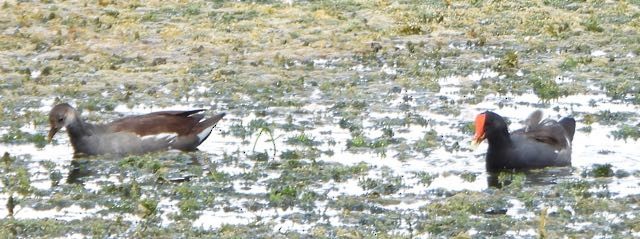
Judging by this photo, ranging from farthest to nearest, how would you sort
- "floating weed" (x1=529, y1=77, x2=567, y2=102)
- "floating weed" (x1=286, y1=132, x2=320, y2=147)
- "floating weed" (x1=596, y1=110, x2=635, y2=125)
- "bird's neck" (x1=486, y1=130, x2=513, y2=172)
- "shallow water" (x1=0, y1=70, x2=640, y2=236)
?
"floating weed" (x1=529, y1=77, x2=567, y2=102), "floating weed" (x1=596, y1=110, x2=635, y2=125), "floating weed" (x1=286, y1=132, x2=320, y2=147), "bird's neck" (x1=486, y1=130, x2=513, y2=172), "shallow water" (x1=0, y1=70, x2=640, y2=236)

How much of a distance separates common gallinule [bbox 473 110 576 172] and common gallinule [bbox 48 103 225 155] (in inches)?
104

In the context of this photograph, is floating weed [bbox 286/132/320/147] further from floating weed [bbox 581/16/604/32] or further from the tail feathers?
floating weed [bbox 581/16/604/32]

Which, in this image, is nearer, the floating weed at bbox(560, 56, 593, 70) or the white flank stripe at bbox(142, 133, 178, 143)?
the white flank stripe at bbox(142, 133, 178, 143)

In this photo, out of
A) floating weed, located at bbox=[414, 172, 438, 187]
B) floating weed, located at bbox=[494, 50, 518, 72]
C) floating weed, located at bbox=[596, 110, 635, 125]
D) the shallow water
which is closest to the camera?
the shallow water

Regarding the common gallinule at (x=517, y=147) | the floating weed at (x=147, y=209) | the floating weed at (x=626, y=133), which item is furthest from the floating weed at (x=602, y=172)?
the floating weed at (x=147, y=209)

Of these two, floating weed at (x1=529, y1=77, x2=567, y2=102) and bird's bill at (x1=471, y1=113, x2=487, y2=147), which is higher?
bird's bill at (x1=471, y1=113, x2=487, y2=147)

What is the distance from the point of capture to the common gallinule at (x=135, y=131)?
14.5 m

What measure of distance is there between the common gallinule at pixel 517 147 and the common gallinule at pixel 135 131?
2.63 meters

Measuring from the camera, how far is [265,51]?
1955 cm

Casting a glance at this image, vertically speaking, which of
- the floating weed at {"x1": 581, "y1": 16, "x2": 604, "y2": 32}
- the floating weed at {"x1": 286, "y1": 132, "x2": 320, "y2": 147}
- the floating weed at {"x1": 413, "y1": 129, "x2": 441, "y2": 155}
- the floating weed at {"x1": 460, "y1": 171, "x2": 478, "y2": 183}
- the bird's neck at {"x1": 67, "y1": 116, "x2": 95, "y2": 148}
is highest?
the bird's neck at {"x1": 67, "y1": 116, "x2": 95, "y2": 148}

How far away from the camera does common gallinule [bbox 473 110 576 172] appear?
13.7 m

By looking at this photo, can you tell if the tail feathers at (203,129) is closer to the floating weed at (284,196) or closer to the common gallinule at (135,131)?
the common gallinule at (135,131)

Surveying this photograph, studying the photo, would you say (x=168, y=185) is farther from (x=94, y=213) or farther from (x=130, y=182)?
(x=94, y=213)

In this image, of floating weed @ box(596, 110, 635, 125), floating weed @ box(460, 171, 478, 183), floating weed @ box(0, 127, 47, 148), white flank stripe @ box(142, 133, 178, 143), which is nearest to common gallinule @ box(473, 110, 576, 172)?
floating weed @ box(460, 171, 478, 183)
